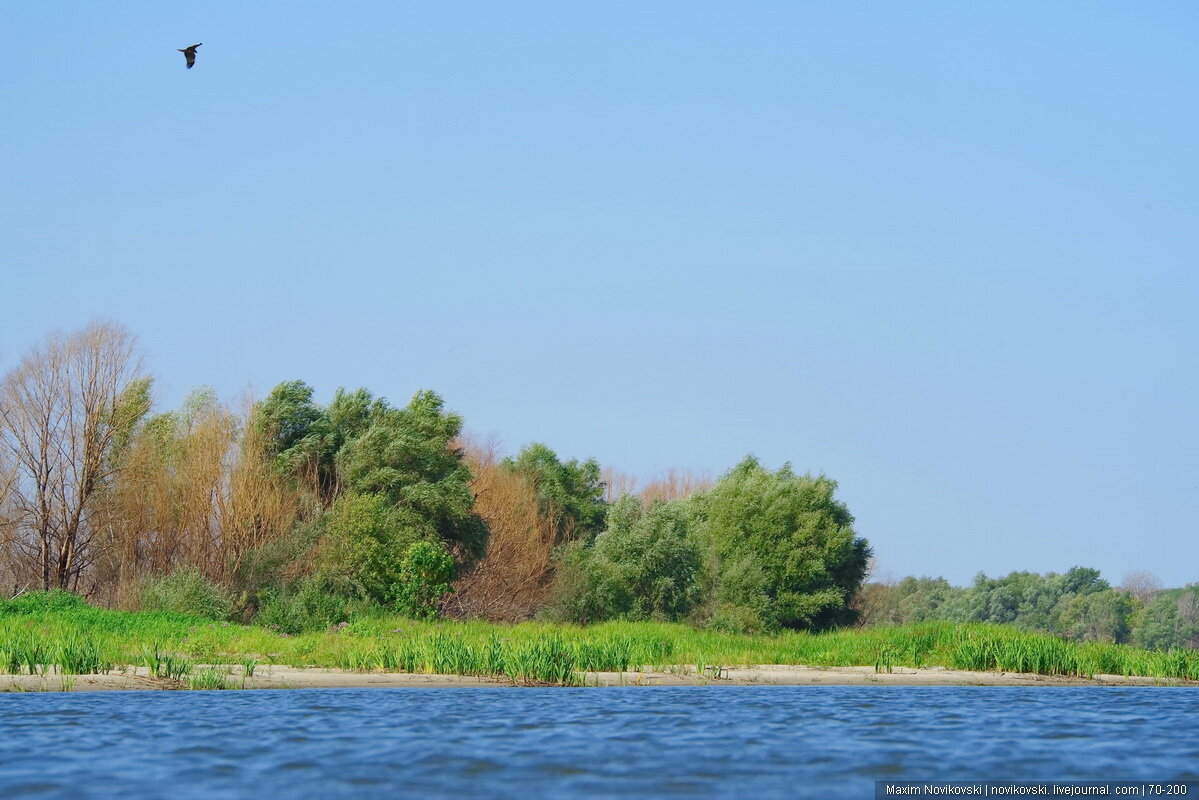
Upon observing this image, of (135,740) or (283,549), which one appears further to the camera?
(283,549)

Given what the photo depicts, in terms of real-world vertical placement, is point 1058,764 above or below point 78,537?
below

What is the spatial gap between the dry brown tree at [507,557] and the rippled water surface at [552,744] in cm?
3672

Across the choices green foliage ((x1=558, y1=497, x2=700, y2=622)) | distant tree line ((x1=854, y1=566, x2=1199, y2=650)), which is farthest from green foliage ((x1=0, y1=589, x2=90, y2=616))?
distant tree line ((x1=854, y1=566, x2=1199, y2=650))

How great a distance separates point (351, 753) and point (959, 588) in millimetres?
149606

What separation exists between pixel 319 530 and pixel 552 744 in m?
39.3

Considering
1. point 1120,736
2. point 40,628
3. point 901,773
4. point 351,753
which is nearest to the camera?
point 901,773

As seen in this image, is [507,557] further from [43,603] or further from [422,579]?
[43,603]

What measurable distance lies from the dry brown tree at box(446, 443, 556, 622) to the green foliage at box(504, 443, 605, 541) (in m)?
4.04

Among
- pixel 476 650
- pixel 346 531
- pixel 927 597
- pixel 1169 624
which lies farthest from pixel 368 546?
pixel 927 597

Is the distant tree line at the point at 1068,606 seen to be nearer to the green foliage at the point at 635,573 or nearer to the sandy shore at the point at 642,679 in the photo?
the green foliage at the point at 635,573

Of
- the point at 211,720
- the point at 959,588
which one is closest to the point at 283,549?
the point at 211,720

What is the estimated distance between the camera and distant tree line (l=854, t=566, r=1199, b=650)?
121m

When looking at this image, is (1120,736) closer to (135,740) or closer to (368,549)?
Answer: (135,740)

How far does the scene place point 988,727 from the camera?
63.4 feet
